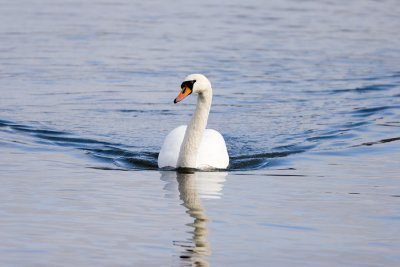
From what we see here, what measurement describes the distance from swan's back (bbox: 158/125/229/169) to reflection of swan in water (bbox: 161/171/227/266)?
26 centimetres

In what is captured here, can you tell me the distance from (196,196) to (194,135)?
199 centimetres

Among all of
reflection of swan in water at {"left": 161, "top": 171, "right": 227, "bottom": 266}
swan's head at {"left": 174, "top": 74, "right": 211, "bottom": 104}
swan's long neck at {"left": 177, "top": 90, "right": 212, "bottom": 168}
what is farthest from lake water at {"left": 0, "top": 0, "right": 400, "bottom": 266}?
swan's head at {"left": 174, "top": 74, "right": 211, "bottom": 104}

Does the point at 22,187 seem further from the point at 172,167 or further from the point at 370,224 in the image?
the point at 370,224

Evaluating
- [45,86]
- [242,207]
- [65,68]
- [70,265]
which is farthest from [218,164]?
[65,68]

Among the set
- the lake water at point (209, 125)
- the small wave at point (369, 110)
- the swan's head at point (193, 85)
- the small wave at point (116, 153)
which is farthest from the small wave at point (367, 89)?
the swan's head at point (193, 85)

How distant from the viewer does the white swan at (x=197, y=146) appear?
12.6 m

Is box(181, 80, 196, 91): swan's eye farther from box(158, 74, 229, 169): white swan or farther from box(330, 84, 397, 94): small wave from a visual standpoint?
box(330, 84, 397, 94): small wave

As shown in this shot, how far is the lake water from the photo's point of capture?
877 centimetres

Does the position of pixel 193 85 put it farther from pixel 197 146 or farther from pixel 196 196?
pixel 196 196

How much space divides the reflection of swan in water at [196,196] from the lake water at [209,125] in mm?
26

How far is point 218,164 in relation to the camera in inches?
504

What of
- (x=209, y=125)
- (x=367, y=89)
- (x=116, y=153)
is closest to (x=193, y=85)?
(x=116, y=153)

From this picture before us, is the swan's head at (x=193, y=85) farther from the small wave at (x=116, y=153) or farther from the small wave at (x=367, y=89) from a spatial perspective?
the small wave at (x=367, y=89)

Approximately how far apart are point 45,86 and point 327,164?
694 centimetres
